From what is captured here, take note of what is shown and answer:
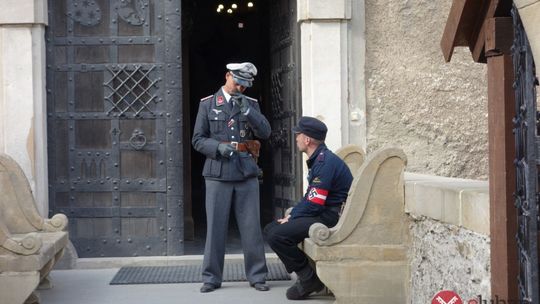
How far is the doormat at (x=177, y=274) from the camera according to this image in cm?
800

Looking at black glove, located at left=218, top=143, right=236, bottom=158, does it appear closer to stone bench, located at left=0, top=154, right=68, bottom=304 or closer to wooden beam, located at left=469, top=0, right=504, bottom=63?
stone bench, located at left=0, top=154, right=68, bottom=304

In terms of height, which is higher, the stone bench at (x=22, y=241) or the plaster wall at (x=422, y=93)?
the plaster wall at (x=422, y=93)

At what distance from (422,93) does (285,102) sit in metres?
1.36

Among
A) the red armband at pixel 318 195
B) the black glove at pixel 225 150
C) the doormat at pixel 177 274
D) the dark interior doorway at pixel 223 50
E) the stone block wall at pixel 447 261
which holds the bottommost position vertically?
the doormat at pixel 177 274

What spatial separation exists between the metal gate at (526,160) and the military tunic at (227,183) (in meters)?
3.91

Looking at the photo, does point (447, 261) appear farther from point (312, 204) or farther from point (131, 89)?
point (131, 89)

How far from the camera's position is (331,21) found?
8.70m

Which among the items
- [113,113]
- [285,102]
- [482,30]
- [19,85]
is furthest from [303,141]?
[482,30]

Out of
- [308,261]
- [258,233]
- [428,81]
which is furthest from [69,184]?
[428,81]

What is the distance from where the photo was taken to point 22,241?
6.45 metres

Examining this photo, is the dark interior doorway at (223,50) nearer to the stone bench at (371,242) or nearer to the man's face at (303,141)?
the man's face at (303,141)

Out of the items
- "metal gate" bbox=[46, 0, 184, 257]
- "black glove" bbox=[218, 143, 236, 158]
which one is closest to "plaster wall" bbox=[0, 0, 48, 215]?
"metal gate" bbox=[46, 0, 184, 257]

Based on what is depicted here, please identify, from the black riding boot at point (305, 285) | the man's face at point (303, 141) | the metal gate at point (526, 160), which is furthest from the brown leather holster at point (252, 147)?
the metal gate at point (526, 160)

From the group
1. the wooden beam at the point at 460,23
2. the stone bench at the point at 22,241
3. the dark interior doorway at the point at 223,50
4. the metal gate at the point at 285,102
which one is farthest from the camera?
the dark interior doorway at the point at 223,50
